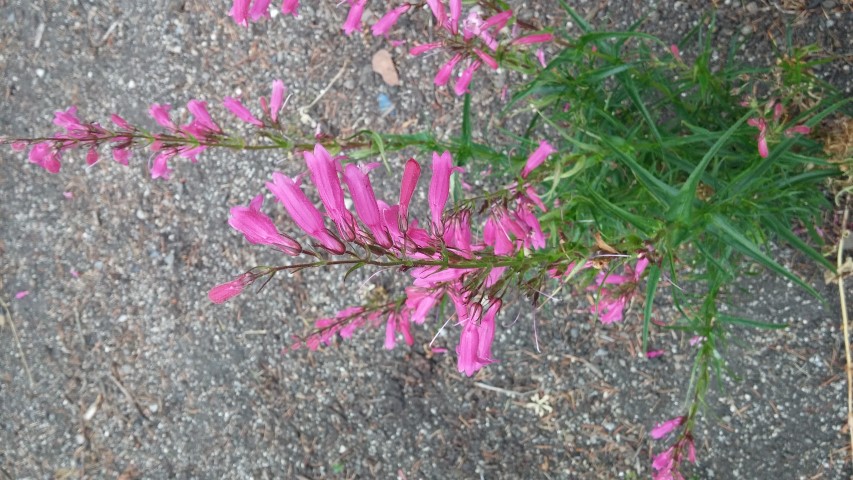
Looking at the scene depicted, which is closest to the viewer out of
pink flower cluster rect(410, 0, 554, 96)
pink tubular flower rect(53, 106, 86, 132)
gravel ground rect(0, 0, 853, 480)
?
pink flower cluster rect(410, 0, 554, 96)

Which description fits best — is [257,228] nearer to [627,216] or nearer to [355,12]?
[627,216]

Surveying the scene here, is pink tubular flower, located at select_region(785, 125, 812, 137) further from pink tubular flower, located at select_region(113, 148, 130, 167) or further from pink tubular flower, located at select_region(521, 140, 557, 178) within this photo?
pink tubular flower, located at select_region(113, 148, 130, 167)

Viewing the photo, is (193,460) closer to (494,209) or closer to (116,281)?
(116,281)

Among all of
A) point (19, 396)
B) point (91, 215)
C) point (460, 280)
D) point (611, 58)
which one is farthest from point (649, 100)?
point (19, 396)

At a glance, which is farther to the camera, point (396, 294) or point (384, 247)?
point (396, 294)

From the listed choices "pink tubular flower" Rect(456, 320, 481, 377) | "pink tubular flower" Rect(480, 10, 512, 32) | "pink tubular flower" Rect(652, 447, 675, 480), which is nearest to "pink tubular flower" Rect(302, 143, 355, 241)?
"pink tubular flower" Rect(456, 320, 481, 377)

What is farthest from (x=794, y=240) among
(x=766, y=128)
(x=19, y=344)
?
(x=19, y=344)

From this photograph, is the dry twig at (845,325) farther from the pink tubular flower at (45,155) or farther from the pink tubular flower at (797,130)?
the pink tubular flower at (45,155)

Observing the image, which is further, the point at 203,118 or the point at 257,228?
the point at 203,118
